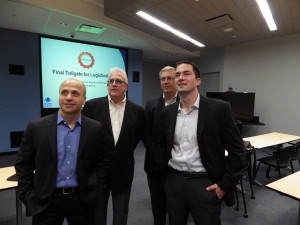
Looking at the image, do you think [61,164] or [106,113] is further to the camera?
[106,113]

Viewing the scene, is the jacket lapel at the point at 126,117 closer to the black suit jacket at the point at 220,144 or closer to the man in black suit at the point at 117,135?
the man in black suit at the point at 117,135

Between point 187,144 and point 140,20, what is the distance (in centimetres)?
367

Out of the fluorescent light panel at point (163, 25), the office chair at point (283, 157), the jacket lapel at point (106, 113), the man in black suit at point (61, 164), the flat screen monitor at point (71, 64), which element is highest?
the fluorescent light panel at point (163, 25)

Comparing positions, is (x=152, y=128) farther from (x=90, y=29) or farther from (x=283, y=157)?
(x=90, y=29)

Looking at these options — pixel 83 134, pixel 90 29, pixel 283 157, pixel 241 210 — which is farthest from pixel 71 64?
pixel 283 157

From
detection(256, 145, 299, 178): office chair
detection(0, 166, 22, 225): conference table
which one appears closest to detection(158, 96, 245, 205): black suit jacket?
detection(0, 166, 22, 225): conference table

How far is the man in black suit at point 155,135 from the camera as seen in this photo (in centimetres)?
179

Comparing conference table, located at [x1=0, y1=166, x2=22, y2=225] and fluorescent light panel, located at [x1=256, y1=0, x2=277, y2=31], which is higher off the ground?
fluorescent light panel, located at [x1=256, y1=0, x2=277, y2=31]

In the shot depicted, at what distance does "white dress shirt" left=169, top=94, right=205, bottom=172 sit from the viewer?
144 cm

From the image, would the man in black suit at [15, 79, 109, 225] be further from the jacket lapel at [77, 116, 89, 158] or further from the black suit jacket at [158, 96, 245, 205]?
the black suit jacket at [158, 96, 245, 205]

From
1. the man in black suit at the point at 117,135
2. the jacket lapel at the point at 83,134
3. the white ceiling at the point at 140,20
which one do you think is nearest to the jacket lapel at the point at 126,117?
the man in black suit at the point at 117,135

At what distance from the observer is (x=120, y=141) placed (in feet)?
5.35

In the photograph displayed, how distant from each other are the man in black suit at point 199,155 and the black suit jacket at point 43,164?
0.60 metres

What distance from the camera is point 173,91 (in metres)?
1.93
